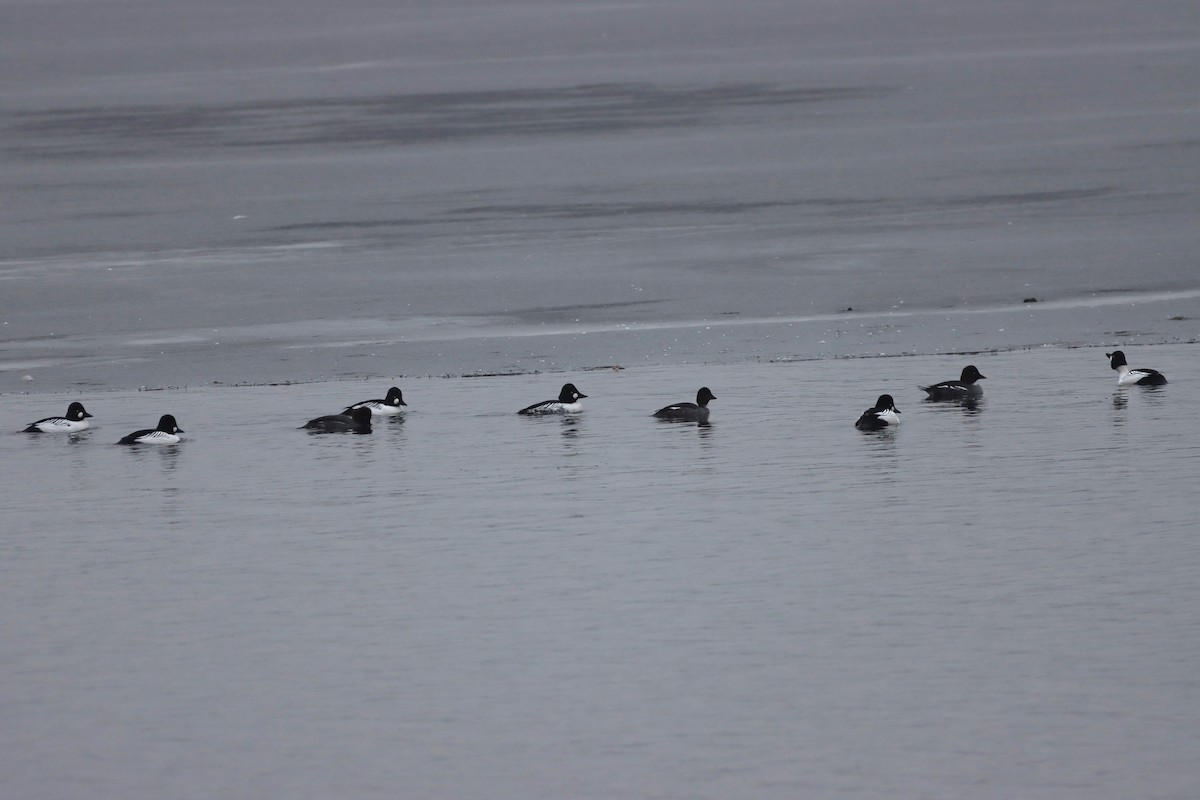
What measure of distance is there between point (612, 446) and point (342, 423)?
194cm

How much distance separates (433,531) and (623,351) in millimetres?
6113

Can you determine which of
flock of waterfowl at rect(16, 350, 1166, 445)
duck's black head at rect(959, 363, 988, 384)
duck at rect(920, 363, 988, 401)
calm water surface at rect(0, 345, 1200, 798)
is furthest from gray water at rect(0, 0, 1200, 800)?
duck's black head at rect(959, 363, 988, 384)

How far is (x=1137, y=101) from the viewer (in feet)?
90.9

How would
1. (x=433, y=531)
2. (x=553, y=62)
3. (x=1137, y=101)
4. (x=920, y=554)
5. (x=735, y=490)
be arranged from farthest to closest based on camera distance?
(x=553, y=62)
(x=1137, y=101)
(x=735, y=490)
(x=433, y=531)
(x=920, y=554)

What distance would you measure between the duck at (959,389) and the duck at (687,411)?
1.61 metres

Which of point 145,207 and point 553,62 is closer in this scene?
point 145,207

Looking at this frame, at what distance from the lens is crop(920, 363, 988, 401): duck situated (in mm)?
13328

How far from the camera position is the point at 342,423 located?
1298 centimetres

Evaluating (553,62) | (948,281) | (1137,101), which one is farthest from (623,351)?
(553,62)

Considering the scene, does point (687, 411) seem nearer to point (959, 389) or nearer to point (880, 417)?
point (880, 417)

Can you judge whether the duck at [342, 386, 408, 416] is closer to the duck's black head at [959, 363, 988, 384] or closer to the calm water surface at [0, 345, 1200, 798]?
the calm water surface at [0, 345, 1200, 798]

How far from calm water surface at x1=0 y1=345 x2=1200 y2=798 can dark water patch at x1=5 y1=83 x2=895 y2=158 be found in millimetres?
14455

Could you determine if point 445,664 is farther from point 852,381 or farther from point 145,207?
point 145,207

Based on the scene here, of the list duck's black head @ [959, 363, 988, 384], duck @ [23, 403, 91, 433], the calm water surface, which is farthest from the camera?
duck's black head @ [959, 363, 988, 384]
